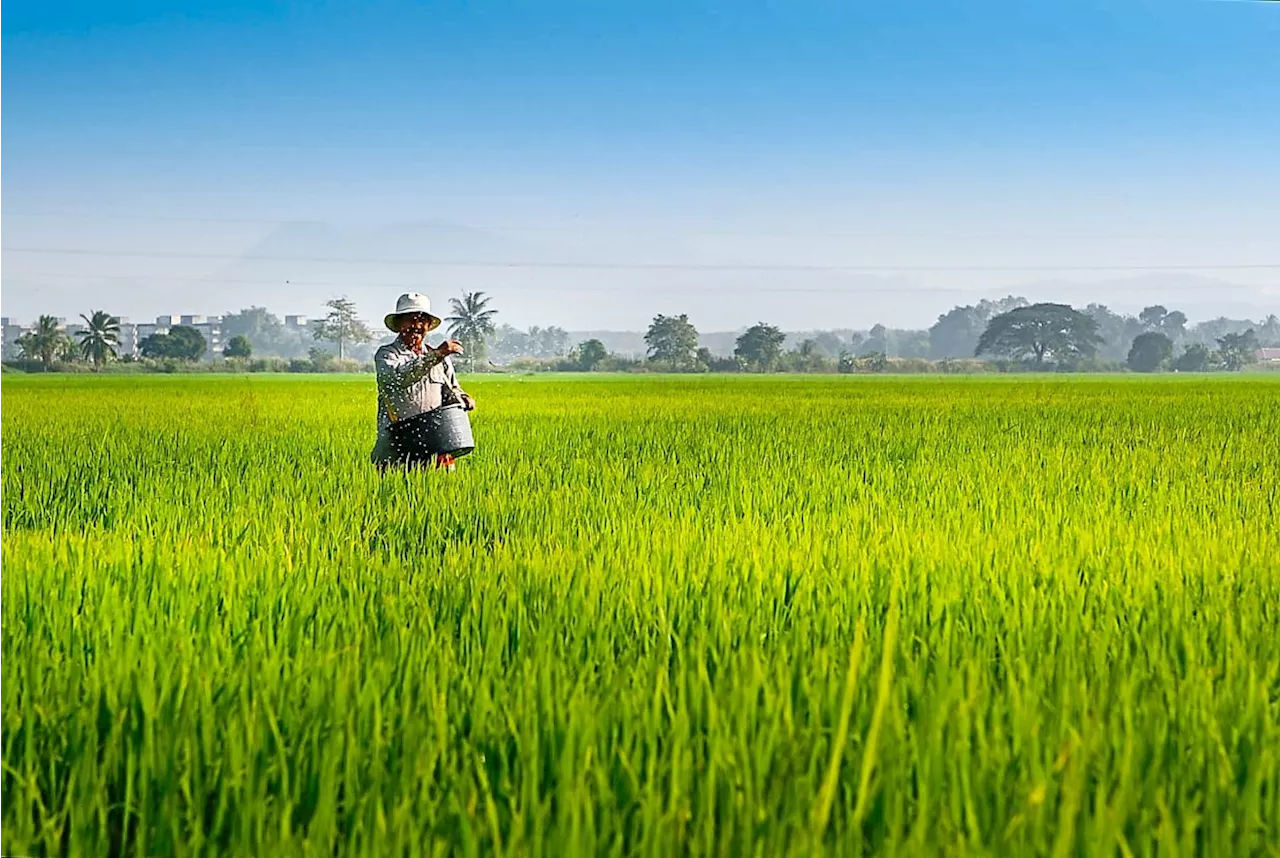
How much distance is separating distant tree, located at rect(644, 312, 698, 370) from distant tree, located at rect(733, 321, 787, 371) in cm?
260

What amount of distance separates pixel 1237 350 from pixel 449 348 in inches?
3331

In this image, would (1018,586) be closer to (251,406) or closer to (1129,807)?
(1129,807)

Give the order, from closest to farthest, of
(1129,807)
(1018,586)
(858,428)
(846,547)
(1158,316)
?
(1129,807), (1018,586), (846,547), (858,428), (1158,316)

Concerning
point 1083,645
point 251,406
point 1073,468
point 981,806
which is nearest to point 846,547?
point 1083,645

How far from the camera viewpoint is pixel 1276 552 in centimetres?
344

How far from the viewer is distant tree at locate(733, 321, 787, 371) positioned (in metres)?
65.9

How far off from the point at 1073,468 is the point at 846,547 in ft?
10.1

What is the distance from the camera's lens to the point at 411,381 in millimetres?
4883

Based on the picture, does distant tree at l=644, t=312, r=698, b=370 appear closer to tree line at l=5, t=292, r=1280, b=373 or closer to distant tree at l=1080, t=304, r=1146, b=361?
tree line at l=5, t=292, r=1280, b=373

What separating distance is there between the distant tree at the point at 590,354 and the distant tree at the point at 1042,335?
31454mm

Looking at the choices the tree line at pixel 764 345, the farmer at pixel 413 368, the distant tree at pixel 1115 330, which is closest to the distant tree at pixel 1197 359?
the tree line at pixel 764 345

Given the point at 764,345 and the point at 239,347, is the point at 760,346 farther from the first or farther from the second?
the point at 239,347

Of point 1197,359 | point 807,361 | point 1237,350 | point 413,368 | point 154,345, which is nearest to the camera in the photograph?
point 413,368

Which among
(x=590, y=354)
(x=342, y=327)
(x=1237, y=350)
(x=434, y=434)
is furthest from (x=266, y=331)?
(x=434, y=434)
